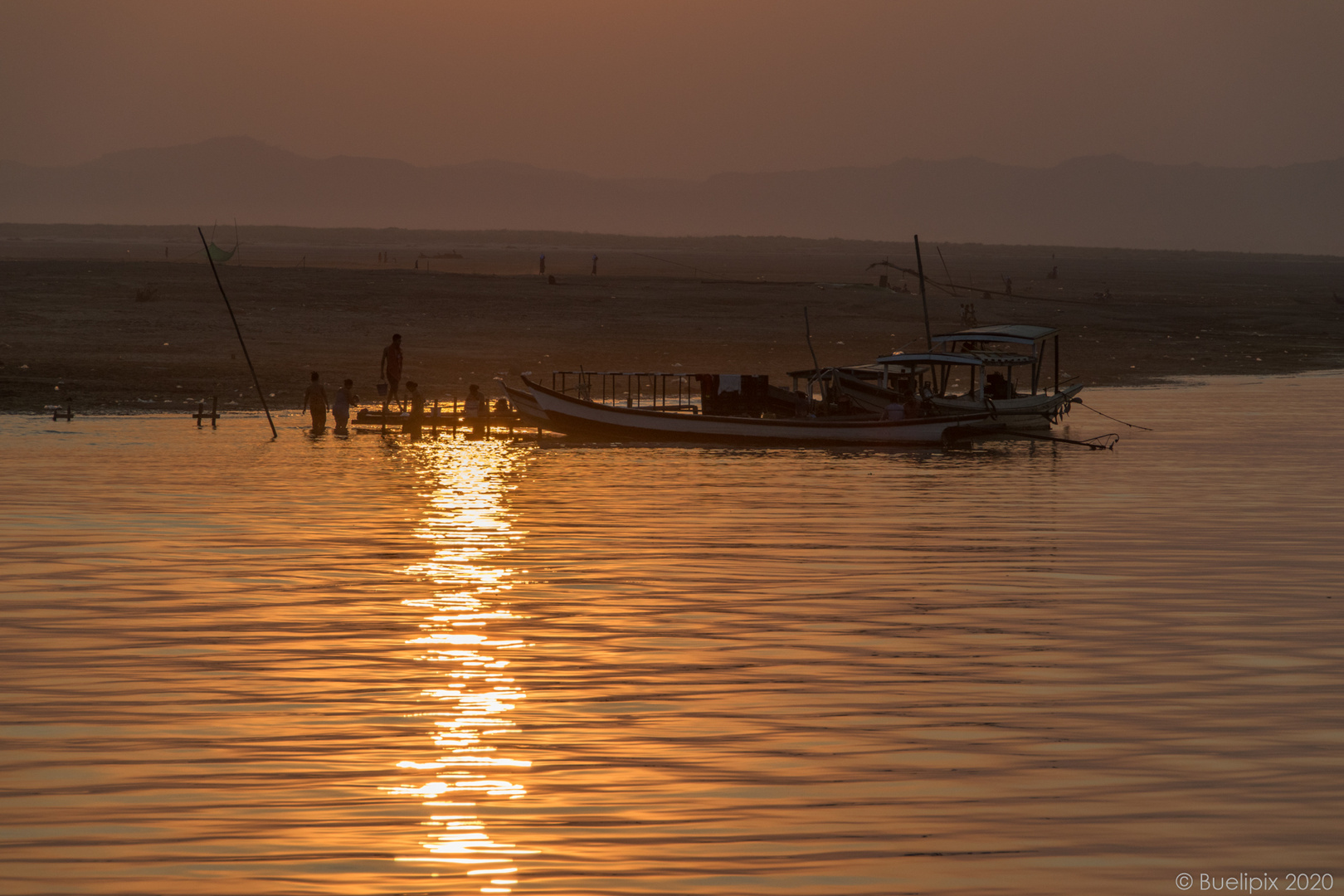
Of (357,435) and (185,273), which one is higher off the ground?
(185,273)

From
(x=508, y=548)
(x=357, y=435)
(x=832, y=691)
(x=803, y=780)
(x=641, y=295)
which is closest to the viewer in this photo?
(x=803, y=780)

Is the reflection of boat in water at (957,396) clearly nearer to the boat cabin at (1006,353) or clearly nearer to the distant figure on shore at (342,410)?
the boat cabin at (1006,353)

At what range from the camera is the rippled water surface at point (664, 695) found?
9195 mm

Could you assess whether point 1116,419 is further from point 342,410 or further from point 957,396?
point 342,410

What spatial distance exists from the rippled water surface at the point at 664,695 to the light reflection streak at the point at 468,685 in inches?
1.7

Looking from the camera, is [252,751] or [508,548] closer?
[252,751]

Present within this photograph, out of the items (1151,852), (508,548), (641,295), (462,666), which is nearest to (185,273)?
(641,295)

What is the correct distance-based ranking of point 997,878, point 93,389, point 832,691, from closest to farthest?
point 997,878, point 832,691, point 93,389

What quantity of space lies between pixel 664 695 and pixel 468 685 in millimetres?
1619

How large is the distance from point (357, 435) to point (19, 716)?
1204 inches

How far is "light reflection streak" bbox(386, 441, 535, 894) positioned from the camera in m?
9.23

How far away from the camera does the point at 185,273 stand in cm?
8331

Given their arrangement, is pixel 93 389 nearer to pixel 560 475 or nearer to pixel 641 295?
pixel 560 475

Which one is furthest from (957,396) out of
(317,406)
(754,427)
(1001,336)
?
(317,406)
